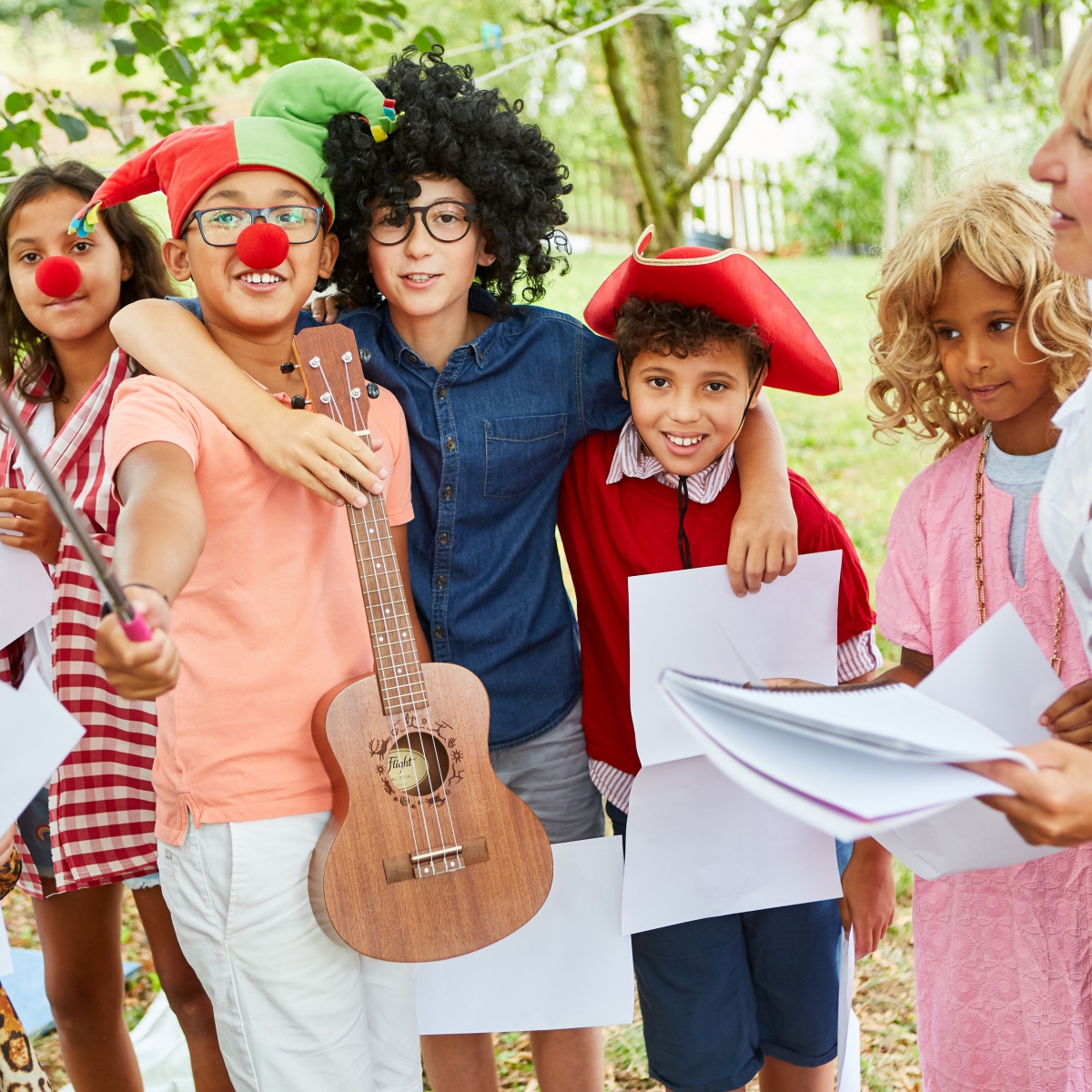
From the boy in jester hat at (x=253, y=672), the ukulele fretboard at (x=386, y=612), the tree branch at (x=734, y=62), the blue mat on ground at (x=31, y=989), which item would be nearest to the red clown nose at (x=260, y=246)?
the boy in jester hat at (x=253, y=672)

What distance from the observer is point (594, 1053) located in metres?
2.04

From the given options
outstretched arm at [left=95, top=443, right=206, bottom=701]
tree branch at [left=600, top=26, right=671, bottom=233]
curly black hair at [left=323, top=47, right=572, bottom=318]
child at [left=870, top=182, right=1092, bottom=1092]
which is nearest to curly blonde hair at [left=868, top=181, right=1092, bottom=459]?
child at [left=870, top=182, right=1092, bottom=1092]

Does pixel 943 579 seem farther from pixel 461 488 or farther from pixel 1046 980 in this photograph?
pixel 461 488

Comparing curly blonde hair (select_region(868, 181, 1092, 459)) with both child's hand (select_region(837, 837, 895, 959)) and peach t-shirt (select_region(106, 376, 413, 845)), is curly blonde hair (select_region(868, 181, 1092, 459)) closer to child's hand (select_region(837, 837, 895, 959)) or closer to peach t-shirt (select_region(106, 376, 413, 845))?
child's hand (select_region(837, 837, 895, 959))

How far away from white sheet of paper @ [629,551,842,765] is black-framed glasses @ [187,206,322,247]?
732 millimetres

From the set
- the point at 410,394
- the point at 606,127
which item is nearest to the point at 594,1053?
the point at 410,394

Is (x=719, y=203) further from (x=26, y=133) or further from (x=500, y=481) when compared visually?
(x=500, y=481)

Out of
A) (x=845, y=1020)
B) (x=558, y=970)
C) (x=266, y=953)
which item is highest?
(x=266, y=953)

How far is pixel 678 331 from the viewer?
5.78 ft

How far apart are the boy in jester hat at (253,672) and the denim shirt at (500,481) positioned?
0.21 metres

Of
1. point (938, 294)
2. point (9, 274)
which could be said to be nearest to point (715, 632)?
point (938, 294)

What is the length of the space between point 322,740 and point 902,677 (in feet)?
2.82

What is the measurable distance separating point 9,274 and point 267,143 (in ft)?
2.28

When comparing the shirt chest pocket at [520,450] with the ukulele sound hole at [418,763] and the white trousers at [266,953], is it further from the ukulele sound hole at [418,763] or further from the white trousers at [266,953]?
the white trousers at [266,953]
